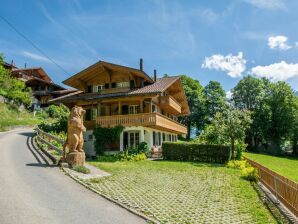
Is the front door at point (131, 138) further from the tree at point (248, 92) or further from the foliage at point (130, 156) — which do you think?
the tree at point (248, 92)

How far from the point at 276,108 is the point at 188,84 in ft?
59.0

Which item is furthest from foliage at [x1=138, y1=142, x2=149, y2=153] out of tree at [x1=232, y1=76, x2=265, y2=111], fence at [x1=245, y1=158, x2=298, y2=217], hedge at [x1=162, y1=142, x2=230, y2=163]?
tree at [x1=232, y1=76, x2=265, y2=111]

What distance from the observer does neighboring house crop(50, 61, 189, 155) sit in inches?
1182

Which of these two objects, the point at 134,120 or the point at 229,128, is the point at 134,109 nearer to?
the point at 134,120

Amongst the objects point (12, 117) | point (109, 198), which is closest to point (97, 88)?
point (12, 117)

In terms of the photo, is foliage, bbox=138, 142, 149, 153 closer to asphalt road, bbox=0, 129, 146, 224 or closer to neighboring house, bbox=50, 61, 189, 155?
neighboring house, bbox=50, 61, 189, 155

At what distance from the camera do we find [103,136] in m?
30.2

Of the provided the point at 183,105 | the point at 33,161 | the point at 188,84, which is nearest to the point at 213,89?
the point at 188,84

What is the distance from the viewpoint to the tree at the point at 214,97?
6373 centimetres

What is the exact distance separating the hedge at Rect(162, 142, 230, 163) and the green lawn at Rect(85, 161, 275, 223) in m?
8.73

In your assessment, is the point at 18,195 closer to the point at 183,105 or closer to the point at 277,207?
the point at 277,207

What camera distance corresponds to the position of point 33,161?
17359 millimetres

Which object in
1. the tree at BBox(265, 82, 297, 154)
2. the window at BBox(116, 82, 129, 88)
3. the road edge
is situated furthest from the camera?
the tree at BBox(265, 82, 297, 154)

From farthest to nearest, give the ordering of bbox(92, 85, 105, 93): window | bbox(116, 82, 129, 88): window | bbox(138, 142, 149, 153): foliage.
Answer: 1. bbox(92, 85, 105, 93): window
2. bbox(116, 82, 129, 88): window
3. bbox(138, 142, 149, 153): foliage
